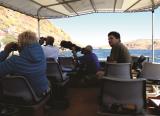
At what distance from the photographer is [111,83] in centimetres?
363

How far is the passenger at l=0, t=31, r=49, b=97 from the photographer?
4.52 meters

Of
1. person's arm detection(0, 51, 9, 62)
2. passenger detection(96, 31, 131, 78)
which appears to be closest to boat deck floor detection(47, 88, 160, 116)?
passenger detection(96, 31, 131, 78)

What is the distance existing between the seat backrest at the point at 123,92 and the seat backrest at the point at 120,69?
206cm

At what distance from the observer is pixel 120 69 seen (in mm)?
5789

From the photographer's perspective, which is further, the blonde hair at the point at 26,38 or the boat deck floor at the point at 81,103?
the boat deck floor at the point at 81,103

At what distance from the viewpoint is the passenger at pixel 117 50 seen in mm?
6179

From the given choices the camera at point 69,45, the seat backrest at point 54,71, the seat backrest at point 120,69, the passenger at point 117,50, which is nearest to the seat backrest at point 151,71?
the seat backrest at point 120,69

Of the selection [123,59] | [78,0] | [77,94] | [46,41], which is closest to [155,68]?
[123,59]

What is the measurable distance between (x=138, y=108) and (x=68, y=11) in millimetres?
8495

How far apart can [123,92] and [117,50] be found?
259cm

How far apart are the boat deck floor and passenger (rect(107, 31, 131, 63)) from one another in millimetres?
978

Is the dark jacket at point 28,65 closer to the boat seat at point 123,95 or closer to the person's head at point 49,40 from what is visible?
the boat seat at point 123,95

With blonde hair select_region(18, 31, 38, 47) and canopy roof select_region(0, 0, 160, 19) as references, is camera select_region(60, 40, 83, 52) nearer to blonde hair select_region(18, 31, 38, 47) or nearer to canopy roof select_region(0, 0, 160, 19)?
canopy roof select_region(0, 0, 160, 19)

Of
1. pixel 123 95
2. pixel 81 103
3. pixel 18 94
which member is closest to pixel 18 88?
pixel 18 94
